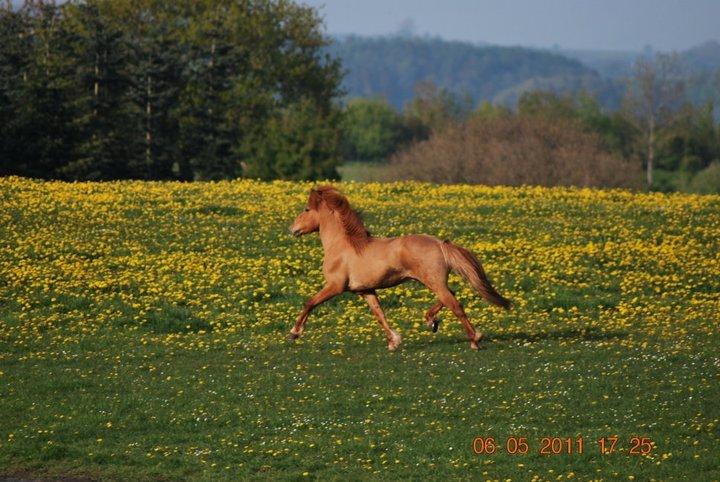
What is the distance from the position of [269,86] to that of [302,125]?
119 feet

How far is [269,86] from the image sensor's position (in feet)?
311

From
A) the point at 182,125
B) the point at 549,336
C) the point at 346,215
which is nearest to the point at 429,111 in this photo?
the point at 182,125

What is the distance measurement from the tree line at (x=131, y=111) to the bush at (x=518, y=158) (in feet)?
21.5

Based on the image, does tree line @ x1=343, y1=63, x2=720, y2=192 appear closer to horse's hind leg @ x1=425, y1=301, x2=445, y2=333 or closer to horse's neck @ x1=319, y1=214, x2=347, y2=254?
horse's hind leg @ x1=425, y1=301, x2=445, y2=333

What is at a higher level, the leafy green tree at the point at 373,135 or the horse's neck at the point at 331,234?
the horse's neck at the point at 331,234

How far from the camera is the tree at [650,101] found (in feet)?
345

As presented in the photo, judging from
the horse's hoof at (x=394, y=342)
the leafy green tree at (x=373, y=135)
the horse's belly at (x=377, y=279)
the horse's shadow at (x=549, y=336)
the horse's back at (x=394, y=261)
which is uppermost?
the horse's back at (x=394, y=261)

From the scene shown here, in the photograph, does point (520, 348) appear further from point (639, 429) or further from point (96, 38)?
point (96, 38)

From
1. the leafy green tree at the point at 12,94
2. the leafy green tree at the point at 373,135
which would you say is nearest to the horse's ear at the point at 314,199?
the leafy green tree at the point at 12,94

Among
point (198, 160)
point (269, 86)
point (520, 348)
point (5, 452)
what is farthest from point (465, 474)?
point (269, 86)
